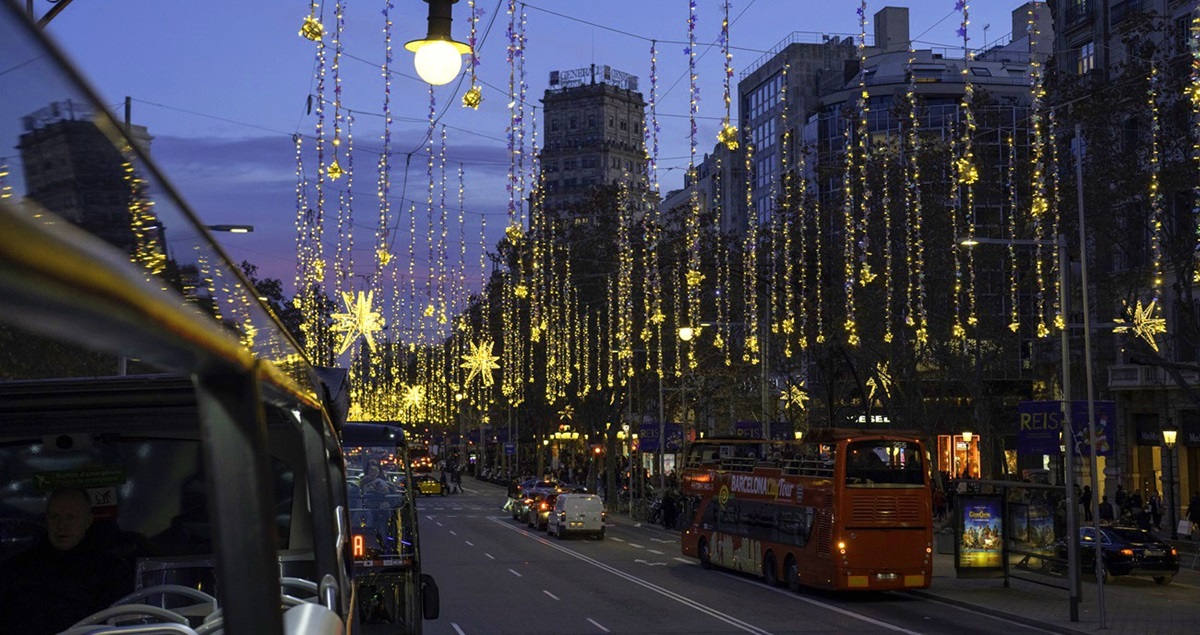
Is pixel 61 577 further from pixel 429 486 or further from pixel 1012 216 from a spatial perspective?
pixel 429 486

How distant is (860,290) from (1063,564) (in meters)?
15.6

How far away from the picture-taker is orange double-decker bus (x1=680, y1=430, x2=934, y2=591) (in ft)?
92.6

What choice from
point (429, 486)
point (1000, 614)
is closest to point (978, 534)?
point (1000, 614)

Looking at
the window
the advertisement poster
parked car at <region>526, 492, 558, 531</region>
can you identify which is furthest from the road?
the window

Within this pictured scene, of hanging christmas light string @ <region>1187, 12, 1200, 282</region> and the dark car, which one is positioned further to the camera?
the dark car

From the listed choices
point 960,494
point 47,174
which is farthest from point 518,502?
point 47,174

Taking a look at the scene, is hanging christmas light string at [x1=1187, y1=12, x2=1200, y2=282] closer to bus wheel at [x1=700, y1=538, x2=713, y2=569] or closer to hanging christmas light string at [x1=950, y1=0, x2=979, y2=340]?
hanging christmas light string at [x1=950, y1=0, x2=979, y2=340]

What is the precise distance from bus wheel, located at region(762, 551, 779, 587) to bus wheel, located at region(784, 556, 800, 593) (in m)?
0.75

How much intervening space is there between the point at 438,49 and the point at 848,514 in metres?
20.9

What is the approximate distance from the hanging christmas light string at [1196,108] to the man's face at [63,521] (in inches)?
921

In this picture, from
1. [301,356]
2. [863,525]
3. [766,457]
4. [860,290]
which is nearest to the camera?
[301,356]

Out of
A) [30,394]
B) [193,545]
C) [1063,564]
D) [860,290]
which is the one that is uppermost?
[860,290]

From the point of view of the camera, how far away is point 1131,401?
5103 centimetres

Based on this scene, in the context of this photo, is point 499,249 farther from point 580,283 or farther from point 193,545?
point 193,545
